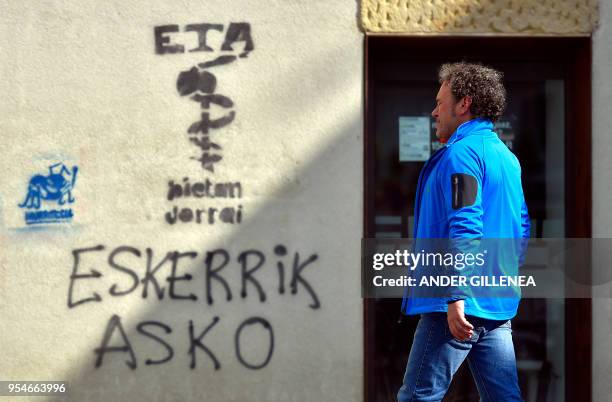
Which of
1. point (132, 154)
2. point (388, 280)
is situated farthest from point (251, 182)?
point (388, 280)

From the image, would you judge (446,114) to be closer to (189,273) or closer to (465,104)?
(465,104)

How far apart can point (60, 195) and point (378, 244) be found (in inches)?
73.4

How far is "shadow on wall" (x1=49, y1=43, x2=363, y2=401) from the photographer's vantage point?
4.81 meters

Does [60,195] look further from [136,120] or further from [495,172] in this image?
[495,172]

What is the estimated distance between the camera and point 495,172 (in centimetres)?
322

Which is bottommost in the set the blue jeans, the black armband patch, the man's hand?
the blue jeans

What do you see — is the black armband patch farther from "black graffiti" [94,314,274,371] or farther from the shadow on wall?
"black graffiti" [94,314,274,371]

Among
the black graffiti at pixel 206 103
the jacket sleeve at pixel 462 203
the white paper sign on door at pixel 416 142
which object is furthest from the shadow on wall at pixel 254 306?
the jacket sleeve at pixel 462 203

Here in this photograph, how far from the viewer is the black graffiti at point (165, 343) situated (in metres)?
4.82

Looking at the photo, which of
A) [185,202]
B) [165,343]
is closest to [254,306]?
[165,343]

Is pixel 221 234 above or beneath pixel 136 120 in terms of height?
beneath

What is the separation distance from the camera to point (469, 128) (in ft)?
11.0

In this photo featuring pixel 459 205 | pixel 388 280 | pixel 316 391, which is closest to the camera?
pixel 459 205

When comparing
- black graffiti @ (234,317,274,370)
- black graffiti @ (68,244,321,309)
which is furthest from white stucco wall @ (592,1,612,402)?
black graffiti @ (234,317,274,370)
